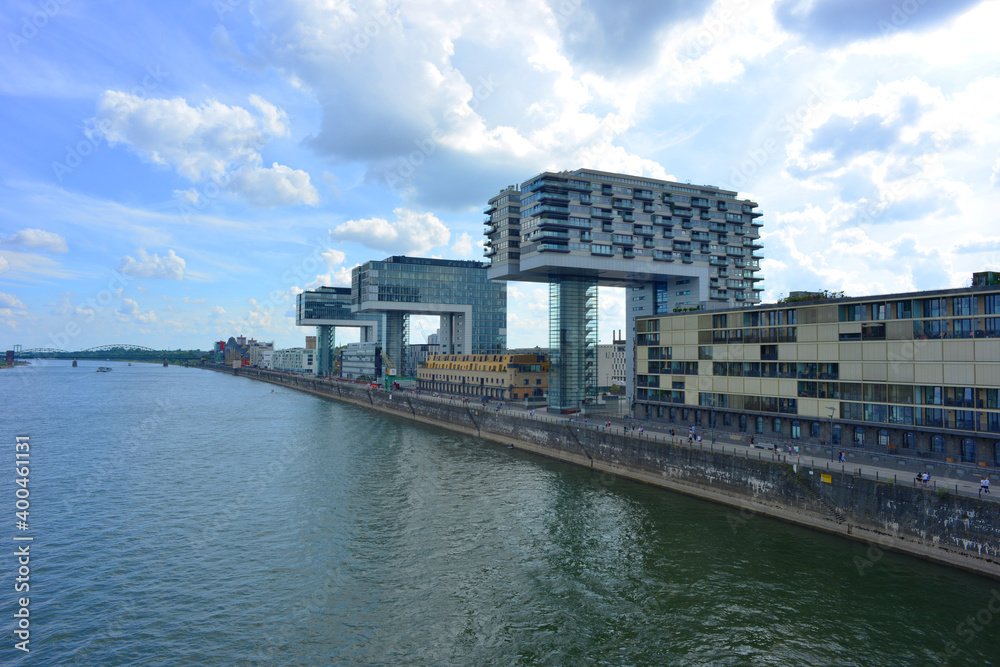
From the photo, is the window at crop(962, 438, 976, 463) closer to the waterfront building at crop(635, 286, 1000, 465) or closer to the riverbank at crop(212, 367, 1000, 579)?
the waterfront building at crop(635, 286, 1000, 465)


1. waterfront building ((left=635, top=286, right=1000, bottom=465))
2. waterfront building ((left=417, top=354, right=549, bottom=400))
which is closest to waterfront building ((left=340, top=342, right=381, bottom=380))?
waterfront building ((left=417, top=354, right=549, bottom=400))

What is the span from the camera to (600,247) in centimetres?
9344

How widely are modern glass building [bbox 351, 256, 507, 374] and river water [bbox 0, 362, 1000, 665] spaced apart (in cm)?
11696

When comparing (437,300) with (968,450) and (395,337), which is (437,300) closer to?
(395,337)

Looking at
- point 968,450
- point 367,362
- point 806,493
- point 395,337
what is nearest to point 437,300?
point 395,337

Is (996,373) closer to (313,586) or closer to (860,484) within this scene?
(860,484)

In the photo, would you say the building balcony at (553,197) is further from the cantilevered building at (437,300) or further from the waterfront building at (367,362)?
the waterfront building at (367,362)

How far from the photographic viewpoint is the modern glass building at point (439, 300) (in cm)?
16775

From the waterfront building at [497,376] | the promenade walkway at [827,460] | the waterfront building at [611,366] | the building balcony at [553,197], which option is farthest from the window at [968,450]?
the waterfront building at [611,366]

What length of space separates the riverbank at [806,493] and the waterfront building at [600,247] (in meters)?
26.9

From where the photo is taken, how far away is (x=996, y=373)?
39.7 m

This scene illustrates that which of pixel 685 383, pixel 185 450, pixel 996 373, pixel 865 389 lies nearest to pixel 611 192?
pixel 685 383

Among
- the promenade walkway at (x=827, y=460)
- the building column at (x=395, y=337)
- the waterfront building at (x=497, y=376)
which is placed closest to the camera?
the promenade walkway at (x=827, y=460)

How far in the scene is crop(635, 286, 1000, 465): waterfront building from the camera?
4116 cm
